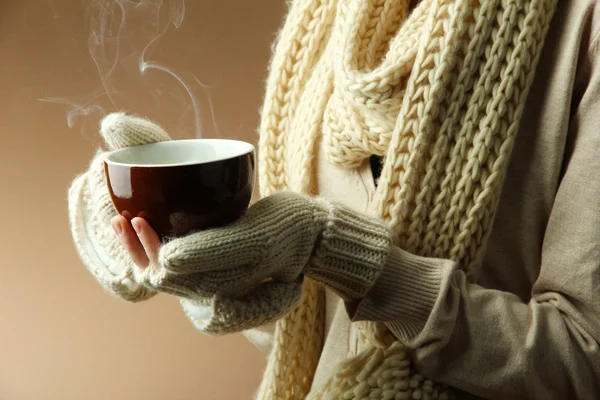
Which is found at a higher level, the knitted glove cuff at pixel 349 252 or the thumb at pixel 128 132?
the thumb at pixel 128 132

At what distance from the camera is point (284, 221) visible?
0.52m

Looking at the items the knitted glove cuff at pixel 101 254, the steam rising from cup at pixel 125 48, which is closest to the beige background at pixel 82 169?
the steam rising from cup at pixel 125 48

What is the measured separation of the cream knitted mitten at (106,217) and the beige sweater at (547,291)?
28 cm

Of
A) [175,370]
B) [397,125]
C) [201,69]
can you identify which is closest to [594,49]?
[397,125]

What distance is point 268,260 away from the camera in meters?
0.51

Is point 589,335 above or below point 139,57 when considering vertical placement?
below

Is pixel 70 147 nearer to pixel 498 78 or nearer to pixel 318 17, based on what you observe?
pixel 318 17

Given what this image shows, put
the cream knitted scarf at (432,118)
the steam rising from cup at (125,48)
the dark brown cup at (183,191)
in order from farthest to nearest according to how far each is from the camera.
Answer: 1. the steam rising from cup at (125,48)
2. the cream knitted scarf at (432,118)
3. the dark brown cup at (183,191)

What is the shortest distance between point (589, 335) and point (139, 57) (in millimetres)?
1043

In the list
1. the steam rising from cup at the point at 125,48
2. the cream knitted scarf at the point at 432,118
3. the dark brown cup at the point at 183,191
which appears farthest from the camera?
the steam rising from cup at the point at 125,48

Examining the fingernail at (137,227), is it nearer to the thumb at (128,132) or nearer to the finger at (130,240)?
the finger at (130,240)

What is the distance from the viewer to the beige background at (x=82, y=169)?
4.04ft

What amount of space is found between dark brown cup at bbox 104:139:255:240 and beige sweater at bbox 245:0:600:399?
173mm

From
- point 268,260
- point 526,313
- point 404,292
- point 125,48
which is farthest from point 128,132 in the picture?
point 125,48
